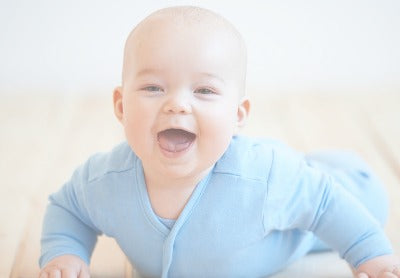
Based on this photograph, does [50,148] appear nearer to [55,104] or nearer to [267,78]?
[55,104]

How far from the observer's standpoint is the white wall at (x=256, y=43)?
1631mm

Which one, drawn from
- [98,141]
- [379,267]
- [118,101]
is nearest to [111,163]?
[118,101]

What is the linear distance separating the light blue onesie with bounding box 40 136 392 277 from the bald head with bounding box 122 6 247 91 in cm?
14

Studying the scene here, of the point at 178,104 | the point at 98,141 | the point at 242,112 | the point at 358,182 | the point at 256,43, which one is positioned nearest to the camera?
the point at 178,104

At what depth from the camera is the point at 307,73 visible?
1724mm

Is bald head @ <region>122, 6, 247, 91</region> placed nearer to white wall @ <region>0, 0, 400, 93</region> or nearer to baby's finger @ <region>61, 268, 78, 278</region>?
baby's finger @ <region>61, 268, 78, 278</region>

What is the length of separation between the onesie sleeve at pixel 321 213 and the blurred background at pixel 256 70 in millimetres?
504

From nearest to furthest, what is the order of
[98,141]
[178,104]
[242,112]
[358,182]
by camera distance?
[178,104]
[242,112]
[358,182]
[98,141]

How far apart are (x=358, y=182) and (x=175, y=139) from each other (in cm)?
40

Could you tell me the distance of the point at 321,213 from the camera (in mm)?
861

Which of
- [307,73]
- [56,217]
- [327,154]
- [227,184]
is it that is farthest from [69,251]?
[307,73]

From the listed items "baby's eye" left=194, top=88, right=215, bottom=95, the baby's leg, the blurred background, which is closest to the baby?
"baby's eye" left=194, top=88, right=215, bottom=95

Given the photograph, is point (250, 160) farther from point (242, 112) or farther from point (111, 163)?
point (111, 163)

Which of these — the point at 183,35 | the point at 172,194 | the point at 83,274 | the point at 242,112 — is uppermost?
the point at 183,35
